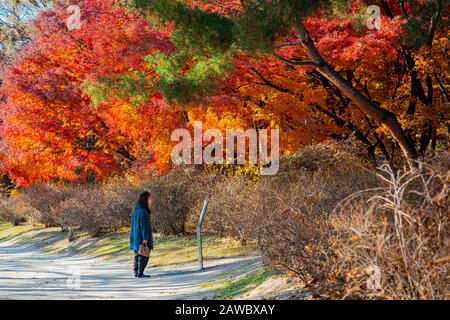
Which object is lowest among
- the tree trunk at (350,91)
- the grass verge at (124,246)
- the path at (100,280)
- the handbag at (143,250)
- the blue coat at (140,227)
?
the path at (100,280)

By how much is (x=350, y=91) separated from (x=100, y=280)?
19.4 ft

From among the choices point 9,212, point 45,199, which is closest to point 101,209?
point 45,199

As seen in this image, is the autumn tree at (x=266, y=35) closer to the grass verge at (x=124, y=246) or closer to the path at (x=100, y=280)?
the path at (x=100, y=280)

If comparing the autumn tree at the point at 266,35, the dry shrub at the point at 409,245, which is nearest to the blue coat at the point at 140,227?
the autumn tree at the point at 266,35

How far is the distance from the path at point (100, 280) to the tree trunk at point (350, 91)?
3544 mm

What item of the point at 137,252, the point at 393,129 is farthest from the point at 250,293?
the point at 393,129

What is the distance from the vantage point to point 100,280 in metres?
13.1

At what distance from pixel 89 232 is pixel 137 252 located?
8.84 meters

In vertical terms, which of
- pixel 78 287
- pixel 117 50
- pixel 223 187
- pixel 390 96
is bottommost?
pixel 78 287

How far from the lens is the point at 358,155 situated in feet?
49.6

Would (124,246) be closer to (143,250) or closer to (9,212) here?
(143,250)

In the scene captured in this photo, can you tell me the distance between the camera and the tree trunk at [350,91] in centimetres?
1196

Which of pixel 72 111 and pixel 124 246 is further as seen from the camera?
pixel 72 111
